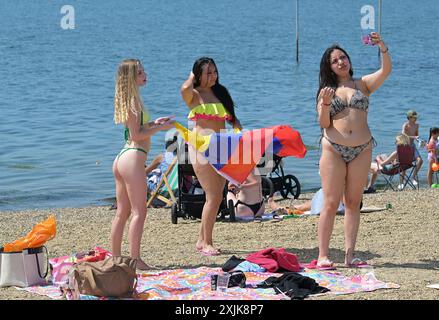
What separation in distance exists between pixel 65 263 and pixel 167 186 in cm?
411

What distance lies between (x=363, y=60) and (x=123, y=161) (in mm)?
36374

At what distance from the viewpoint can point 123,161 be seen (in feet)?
25.5

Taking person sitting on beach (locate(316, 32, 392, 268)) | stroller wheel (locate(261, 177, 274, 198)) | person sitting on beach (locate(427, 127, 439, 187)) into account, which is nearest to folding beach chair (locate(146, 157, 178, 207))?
stroller wheel (locate(261, 177, 274, 198))

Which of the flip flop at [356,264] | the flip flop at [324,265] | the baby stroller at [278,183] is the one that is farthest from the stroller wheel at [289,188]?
the flip flop at [324,265]

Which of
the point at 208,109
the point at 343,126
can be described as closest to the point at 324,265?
the point at 343,126

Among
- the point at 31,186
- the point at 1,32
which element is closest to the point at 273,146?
the point at 31,186

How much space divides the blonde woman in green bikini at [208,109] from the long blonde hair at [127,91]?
0.85 metres

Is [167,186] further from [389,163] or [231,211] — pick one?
[389,163]

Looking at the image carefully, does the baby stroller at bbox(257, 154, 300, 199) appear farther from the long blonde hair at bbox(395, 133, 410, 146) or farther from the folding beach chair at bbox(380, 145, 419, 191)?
the long blonde hair at bbox(395, 133, 410, 146)

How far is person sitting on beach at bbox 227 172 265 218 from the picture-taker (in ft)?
36.9

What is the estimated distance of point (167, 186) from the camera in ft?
39.1

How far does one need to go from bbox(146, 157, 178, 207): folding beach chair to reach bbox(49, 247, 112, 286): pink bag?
3.69 meters

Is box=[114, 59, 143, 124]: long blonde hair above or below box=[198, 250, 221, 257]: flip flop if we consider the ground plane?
above

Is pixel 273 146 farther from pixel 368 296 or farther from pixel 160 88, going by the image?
pixel 160 88
